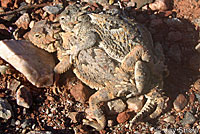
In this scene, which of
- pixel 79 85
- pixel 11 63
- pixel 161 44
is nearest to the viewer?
pixel 11 63

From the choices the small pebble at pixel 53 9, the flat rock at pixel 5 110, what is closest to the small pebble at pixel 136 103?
the flat rock at pixel 5 110

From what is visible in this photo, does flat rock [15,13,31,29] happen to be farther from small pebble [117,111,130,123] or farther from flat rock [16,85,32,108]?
small pebble [117,111,130,123]

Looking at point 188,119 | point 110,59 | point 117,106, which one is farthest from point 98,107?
point 188,119

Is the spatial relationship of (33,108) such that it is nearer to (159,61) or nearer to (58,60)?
(58,60)

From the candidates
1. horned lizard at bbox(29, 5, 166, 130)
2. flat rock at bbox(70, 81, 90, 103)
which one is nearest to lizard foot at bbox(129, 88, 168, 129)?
horned lizard at bbox(29, 5, 166, 130)

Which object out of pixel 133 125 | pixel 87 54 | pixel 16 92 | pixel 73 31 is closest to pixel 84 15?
pixel 73 31
